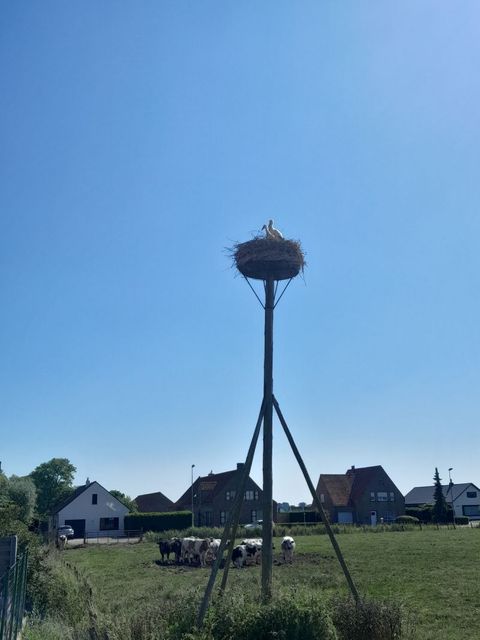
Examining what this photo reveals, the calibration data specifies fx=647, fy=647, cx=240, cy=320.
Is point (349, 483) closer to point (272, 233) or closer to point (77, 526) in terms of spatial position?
point (77, 526)

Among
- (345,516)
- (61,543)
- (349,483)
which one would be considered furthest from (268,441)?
(349,483)

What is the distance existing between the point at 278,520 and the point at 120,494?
35001 millimetres

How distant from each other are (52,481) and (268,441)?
87989mm

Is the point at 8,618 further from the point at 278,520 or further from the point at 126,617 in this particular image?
the point at 278,520

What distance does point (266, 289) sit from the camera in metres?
11.9

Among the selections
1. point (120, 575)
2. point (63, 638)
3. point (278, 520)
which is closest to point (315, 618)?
point (63, 638)

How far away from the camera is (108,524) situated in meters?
57.3

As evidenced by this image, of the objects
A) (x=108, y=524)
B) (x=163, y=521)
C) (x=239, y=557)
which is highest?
(x=239, y=557)

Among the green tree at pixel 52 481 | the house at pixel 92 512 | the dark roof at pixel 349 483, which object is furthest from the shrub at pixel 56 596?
the green tree at pixel 52 481

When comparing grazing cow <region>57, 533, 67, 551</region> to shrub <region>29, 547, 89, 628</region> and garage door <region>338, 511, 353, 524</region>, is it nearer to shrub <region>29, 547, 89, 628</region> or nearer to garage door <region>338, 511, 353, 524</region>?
shrub <region>29, 547, 89, 628</region>

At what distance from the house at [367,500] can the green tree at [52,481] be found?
41306mm

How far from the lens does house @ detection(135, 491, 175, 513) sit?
78500mm

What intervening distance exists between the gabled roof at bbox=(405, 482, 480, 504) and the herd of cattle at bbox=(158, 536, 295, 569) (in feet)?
192

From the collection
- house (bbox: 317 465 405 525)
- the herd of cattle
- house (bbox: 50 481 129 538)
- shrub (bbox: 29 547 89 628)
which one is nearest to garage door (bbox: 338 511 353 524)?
house (bbox: 317 465 405 525)
